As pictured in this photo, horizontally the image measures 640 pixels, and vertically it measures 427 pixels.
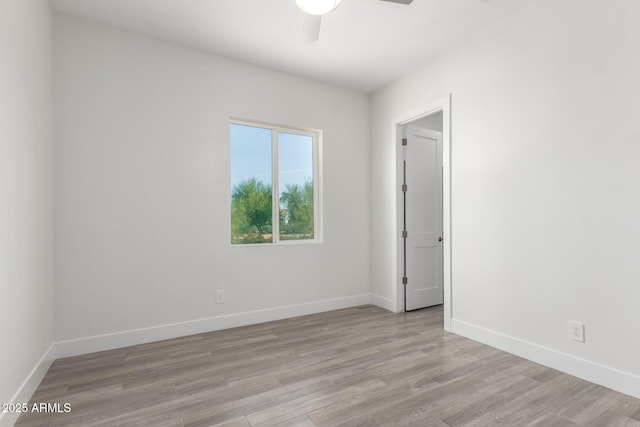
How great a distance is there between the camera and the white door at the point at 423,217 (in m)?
4.05

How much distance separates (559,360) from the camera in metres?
2.40

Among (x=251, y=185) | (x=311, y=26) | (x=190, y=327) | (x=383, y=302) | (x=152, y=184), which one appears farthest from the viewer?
(x=383, y=302)

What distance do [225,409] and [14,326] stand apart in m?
1.25

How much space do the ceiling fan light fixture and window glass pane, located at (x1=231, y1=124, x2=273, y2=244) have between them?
2004 mm

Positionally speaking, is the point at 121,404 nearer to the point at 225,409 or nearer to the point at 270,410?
the point at 225,409

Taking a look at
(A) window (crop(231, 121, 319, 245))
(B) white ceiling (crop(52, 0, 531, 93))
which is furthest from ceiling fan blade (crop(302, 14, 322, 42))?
(A) window (crop(231, 121, 319, 245))

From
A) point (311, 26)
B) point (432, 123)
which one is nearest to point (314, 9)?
point (311, 26)

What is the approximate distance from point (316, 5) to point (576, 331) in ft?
8.89

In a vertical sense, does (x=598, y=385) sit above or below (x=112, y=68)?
below

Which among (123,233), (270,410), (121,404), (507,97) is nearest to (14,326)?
(121,404)

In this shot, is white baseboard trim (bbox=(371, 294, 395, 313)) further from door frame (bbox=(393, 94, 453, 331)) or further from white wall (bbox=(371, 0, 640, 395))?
white wall (bbox=(371, 0, 640, 395))

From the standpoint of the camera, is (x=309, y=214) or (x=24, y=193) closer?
(x=24, y=193)

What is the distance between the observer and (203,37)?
306 cm

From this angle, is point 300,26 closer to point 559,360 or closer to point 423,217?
point 423,217
